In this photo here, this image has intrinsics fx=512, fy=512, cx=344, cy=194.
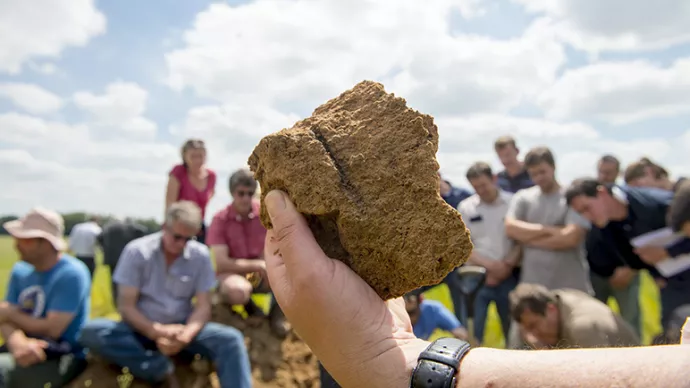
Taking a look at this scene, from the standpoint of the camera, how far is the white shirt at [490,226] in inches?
235

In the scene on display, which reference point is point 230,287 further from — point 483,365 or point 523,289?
point 483,365

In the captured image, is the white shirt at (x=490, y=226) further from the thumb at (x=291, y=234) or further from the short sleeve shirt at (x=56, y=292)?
the thumb at (x=291, y=234)

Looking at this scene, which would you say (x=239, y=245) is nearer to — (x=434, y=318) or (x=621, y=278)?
(x=434, y=318)

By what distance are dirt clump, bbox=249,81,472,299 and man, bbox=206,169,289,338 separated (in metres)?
3.80

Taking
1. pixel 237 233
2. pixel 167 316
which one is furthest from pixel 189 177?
pixel 167 316

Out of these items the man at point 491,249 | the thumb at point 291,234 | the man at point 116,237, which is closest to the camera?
the thumb at point 291,234

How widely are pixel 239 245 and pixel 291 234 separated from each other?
429 cm

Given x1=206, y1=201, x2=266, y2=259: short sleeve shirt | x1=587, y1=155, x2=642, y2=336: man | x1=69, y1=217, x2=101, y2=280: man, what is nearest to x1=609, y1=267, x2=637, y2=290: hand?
x1=587, y1=155, x2=642, y2=336: man

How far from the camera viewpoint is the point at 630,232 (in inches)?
190

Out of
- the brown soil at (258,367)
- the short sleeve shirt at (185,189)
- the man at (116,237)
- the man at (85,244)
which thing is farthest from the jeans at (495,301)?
the man at (85,244)

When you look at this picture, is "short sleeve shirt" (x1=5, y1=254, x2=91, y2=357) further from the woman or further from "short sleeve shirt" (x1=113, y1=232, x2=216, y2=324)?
the woman

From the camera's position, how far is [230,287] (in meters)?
5.80

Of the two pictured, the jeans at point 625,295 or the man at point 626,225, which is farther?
the jeans at point 625,295

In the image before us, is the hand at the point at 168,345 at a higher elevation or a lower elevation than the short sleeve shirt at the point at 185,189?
lower
